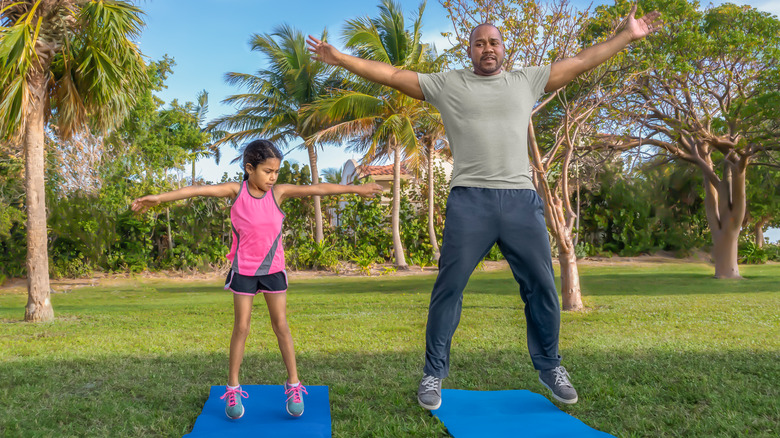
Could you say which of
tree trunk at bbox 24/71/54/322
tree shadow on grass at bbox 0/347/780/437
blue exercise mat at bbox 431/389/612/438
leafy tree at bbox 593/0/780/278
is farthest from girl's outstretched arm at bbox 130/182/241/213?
leafy tree at bbox 593/0/780/278

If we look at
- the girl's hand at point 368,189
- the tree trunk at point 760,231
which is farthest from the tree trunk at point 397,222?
the girl's hand at point 368,189

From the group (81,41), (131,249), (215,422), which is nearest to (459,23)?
(81,41)

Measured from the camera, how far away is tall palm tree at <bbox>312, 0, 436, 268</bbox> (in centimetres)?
1709

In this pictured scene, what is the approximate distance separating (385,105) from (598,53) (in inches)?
565

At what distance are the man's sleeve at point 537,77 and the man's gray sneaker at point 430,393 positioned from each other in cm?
182

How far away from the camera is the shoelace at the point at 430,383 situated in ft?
11.6

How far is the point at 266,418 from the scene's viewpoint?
3480 mm

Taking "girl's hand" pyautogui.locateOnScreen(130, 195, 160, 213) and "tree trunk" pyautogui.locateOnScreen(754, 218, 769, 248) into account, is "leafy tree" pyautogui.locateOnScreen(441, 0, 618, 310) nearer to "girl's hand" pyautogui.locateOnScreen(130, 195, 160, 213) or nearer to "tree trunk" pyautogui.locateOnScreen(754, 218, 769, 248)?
"girl's hand" pyautogui.locateOnScreen(130, 195, 160, 213)

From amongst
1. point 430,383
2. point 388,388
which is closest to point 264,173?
point 430,383

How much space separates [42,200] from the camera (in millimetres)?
8672

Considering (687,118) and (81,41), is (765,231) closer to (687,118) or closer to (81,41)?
(687,118)

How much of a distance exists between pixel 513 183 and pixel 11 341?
6291 millimetres

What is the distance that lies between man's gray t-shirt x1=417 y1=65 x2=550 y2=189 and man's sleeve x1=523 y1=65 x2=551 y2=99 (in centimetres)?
1

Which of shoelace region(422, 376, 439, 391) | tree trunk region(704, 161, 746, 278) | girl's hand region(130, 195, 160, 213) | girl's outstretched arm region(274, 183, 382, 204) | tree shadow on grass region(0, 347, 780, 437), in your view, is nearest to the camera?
tree shadow on grass region(0, 347, 780, 437)
